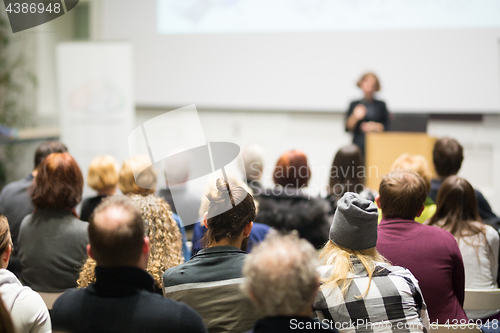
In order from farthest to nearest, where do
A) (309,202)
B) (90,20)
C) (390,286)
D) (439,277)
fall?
(90,20) < (309,202) < (439,277) < (390,286)

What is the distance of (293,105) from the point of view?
213 inches

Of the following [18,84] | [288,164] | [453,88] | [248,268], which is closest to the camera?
[248,268]

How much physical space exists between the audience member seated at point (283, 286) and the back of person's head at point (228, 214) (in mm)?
468

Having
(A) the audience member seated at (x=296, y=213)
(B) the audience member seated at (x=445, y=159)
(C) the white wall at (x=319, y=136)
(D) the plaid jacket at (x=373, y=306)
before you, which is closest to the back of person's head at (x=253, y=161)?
(A) the audience member seated at (x=296, y=213)

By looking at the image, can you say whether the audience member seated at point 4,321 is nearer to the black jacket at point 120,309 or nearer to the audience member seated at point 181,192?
the black jacket at point 120,309

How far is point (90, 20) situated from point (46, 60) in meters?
1.25

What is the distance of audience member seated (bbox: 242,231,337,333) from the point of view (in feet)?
2.99

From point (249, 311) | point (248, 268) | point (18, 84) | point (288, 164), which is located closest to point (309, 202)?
point (288, 164)

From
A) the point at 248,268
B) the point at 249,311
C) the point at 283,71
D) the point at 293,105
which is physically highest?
the point at 283,71

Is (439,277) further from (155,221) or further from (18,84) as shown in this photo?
(18,84)

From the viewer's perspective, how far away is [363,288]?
4.25 feet

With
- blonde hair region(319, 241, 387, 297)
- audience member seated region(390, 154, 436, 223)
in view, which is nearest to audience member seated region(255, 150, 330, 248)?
audience member seated region(390, 154, 436, 223)

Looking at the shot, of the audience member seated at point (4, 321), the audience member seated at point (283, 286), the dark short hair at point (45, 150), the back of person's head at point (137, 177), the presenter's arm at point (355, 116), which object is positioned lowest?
the audience member seated at point (4, 321)

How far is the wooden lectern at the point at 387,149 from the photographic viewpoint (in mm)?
4227
